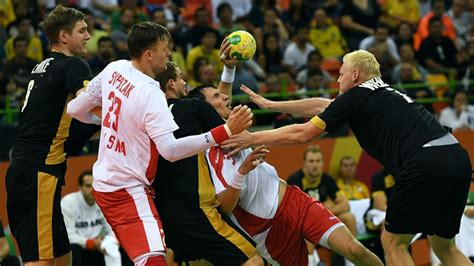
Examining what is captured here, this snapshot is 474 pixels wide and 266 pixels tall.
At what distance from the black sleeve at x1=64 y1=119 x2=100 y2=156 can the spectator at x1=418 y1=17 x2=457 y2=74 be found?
36.5ft

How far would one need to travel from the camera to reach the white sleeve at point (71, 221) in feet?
38.4

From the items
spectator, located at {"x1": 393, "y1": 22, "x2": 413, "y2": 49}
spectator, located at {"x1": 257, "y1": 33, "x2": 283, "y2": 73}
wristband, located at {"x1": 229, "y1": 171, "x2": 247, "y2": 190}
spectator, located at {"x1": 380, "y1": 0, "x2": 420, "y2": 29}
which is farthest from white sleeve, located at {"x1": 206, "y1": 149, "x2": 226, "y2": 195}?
spectator, located at {"x1": 380, "y1": 0, "x2": 420, "y2": 29}

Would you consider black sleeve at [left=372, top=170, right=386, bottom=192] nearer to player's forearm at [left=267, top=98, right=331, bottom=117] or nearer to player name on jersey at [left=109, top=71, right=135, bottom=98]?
player's forearm at [left=267, top=98, right=331, bottom=117]

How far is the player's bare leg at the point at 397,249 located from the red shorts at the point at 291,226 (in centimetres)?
51

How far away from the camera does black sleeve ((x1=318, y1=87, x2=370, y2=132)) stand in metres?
7.71

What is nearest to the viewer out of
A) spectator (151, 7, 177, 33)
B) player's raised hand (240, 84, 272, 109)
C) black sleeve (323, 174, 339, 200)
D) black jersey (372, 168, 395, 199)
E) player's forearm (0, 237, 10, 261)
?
player's raised hand (240, 84, 272, 109)

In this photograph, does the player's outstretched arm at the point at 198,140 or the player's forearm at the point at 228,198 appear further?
the player's forearm at the point at 228,198

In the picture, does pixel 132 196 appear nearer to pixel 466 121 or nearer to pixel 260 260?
pixel 260 260

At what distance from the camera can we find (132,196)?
7230 mm

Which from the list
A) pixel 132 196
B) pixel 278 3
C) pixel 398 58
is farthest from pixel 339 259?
pixel 278 3

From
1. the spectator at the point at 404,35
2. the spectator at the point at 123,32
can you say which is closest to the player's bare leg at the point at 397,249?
the spectator at the point at 123,32

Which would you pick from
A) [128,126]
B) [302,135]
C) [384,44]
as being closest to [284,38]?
[384,44]

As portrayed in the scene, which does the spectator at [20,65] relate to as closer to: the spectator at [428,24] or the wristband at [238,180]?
the wristband at [238,180]

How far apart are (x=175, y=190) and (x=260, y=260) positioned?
84 centimetres
